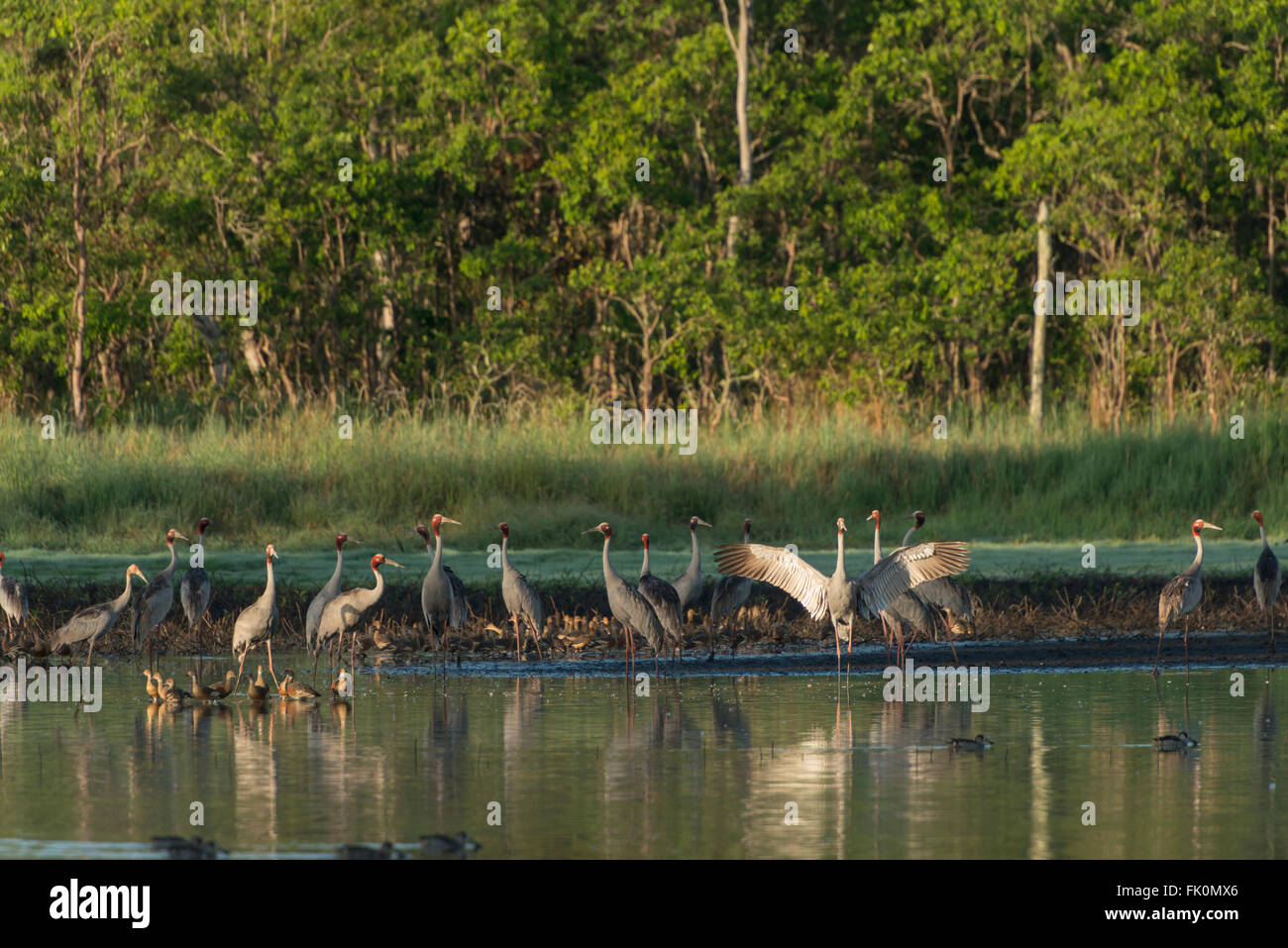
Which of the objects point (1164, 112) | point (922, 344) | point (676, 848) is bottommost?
point (676, 848)

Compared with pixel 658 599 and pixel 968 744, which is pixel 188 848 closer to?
pixel 968 744

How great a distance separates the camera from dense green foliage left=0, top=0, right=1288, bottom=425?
1415 inches

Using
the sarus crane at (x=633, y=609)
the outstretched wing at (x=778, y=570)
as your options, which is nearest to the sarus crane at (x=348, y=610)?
the sarus crane at (x=633, y=609)

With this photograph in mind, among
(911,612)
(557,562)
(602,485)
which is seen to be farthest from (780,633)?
(602,485)

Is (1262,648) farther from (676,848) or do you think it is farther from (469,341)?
(469,341)

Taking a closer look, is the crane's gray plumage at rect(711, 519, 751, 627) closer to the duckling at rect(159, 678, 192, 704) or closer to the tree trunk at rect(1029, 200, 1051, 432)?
the duckling at rect(159, 678, 192, 704)

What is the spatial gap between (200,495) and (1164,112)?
1992 centimetres

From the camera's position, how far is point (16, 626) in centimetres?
1695

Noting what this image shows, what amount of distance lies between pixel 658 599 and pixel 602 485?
9.64 meters

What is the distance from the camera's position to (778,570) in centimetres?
1544

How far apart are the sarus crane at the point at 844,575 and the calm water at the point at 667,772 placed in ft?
2.06

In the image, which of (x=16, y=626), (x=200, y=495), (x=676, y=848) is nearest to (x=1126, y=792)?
(x=676, y=848)

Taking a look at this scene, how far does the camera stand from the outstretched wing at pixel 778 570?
50.1 ft

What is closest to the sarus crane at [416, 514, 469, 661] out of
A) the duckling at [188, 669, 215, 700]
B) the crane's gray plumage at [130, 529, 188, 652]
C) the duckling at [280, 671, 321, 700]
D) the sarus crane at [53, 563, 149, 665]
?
the duckling at [280, 671, 321, 700]
